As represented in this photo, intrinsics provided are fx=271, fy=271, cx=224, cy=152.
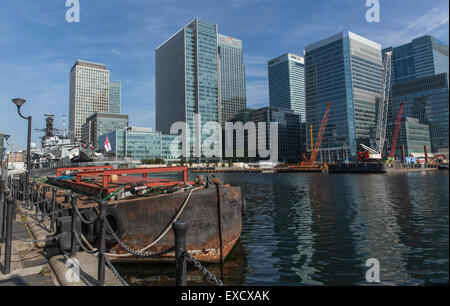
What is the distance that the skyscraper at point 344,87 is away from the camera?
154 m

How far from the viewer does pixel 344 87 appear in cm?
15525

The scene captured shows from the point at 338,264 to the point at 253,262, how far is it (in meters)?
3.02

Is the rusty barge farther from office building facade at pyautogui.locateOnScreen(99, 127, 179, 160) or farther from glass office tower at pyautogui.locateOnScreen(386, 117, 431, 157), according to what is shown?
office building facade at pyautogui.locateOnScreen(99, 127, 179, 160)

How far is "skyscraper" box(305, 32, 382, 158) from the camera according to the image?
15412 centimetres

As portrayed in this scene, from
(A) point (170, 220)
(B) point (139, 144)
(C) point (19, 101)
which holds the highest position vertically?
(B) point (139, 144)

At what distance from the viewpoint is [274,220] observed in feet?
58.8

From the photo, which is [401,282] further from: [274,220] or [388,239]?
[274,220]

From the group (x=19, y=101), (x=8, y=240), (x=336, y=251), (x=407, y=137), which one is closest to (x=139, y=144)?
(x=407, y=137)

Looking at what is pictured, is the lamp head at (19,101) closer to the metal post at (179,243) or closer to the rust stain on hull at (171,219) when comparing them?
the rust stain on hull at (171,219)

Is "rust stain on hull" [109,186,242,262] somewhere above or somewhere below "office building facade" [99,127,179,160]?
below

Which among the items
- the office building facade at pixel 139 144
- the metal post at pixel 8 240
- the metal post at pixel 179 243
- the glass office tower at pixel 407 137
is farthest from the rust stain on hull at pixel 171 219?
the office building facade at pixel 139 144

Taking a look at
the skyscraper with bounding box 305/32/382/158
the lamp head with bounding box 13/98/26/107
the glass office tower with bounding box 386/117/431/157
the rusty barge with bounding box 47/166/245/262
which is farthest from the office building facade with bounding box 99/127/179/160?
the rusty barge with bounding box 47/166/245/262

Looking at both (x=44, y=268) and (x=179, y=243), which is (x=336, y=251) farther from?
(x=44, y=268)
